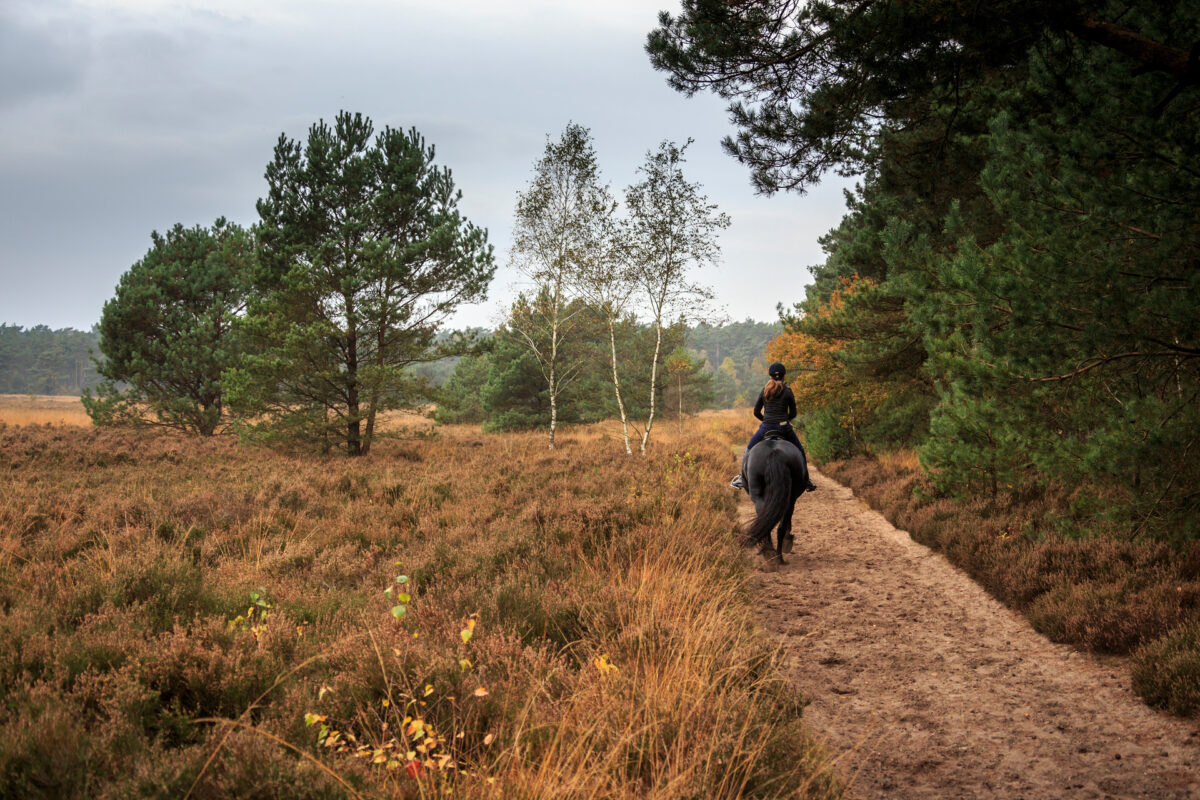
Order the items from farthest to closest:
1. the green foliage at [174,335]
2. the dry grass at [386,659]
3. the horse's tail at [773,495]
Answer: the green foliage at [174,335]
the horse's tail at [773,495]
the dry grass at [386,659]

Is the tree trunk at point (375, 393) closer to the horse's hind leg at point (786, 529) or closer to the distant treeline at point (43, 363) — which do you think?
the horse's hind leg at point (786, 529)

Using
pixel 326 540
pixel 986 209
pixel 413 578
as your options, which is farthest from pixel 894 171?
pixel 326 540

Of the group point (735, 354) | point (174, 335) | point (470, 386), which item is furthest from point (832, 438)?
point (735, 354)

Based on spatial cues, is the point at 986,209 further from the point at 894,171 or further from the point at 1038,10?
the point at 1038,10

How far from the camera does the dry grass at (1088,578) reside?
4387 millimetres

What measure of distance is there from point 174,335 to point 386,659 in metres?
24.5

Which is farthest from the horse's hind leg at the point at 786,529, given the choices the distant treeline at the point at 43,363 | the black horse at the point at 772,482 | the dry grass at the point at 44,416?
the distant treeline at the point at 43,363

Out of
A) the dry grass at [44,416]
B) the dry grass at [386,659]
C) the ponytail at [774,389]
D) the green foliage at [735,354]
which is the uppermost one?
the green foliage at [735,354]

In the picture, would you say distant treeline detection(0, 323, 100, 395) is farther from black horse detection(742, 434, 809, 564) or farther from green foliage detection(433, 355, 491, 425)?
black horse detection(742, 434, 809, 564)

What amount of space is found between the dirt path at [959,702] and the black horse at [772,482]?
2.85ft

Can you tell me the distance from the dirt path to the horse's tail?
80cm

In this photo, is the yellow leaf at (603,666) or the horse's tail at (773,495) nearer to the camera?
the yellow leaf at (603,666)

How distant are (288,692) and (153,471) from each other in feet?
45.3

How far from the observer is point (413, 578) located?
572 centimetres
